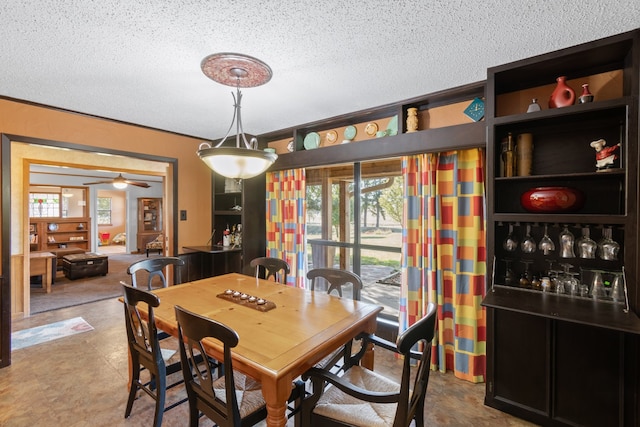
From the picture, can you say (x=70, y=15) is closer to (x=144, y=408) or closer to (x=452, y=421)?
(x=144, y=408)

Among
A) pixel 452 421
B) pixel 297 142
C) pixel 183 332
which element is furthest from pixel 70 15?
pixel 452 421

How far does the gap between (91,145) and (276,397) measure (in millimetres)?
3469

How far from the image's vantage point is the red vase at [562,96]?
1935mm

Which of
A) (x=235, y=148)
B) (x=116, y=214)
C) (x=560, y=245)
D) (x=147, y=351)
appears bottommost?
(x=147, y=351)

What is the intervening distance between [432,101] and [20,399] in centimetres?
417

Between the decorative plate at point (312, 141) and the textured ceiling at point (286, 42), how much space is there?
0.77 metres

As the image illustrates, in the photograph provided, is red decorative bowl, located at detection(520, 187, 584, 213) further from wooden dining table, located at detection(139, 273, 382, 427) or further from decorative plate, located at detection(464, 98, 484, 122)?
wooden dining table, located at detection(139, 273, 382, 427)

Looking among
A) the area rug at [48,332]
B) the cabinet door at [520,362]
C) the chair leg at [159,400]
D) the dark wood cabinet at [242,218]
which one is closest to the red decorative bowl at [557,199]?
the cabinet door at [520,362]

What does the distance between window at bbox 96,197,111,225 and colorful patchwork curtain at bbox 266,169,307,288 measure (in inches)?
370

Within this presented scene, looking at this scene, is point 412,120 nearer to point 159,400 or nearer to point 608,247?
point 608,247

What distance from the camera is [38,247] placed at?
24.8ft

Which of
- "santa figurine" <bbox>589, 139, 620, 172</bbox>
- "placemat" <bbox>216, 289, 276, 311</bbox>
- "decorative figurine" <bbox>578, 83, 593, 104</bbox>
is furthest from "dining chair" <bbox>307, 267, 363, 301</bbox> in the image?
"decorative figurine" <bbox>578, 83, 593, 104</bbox>

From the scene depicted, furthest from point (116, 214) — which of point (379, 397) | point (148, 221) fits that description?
point (379, 397)

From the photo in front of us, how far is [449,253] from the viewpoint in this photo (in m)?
2.61
